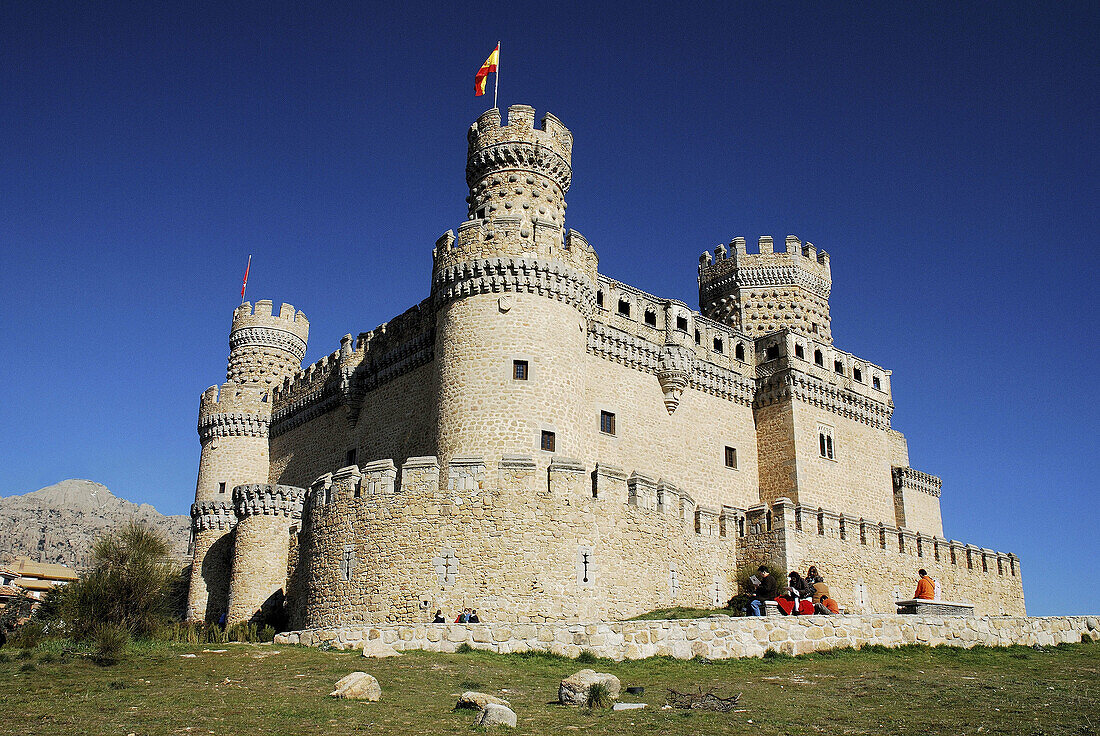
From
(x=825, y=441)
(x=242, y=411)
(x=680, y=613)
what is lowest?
(x=680, y=613)

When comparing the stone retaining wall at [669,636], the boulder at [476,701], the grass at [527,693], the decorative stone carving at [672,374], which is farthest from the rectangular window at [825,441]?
the boulder at [476,701]

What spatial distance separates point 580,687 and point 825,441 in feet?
77.1

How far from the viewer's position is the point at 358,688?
11891mm

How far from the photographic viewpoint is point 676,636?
53.8 feet

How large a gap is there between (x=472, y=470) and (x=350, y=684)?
335 inches

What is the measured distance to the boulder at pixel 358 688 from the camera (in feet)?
38.8

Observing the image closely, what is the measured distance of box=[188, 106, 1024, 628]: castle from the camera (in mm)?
20016

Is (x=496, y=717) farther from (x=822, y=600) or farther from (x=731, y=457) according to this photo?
(x=731, y=457)

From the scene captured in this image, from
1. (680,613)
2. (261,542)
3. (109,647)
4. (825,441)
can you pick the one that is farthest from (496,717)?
(825,441)

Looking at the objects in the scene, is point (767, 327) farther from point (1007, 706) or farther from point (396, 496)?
point (1007, 706)

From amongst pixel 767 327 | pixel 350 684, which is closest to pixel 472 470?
pixel 350 684

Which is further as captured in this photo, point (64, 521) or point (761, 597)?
point (64, 521)

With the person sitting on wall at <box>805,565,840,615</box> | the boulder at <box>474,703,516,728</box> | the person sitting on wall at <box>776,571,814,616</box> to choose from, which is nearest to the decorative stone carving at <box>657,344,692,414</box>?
the person sitting on wall at <box>776,571,814,616</box>

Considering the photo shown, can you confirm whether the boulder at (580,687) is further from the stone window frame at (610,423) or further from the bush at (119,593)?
the stone window frame at (610,423)
